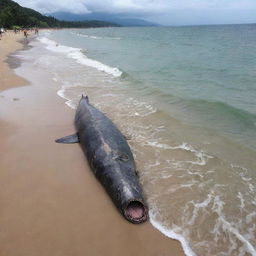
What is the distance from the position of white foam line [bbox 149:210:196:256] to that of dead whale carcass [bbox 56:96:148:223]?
16cm

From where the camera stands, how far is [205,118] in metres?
11.2

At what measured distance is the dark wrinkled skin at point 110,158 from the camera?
586 cm

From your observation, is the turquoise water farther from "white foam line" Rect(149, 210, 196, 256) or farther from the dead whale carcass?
"white foam line" Rect(149, 210, 196, 256)

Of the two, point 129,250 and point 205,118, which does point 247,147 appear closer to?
point 205,118

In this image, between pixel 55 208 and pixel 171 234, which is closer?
pixel 171 234

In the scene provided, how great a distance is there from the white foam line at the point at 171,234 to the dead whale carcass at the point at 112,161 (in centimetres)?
16

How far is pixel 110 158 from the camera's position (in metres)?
6.80

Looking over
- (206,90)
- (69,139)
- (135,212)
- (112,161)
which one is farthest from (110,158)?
(206,90)

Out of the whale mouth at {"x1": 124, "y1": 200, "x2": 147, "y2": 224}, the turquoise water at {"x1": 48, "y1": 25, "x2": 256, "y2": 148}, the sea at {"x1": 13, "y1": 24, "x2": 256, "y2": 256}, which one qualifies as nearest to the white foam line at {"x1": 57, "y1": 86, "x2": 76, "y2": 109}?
the sea at {"x1": 13, "y1": 24, "x2": 256, "y2": 256}

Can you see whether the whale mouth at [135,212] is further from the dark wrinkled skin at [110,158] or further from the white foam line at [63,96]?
the white foam line at [63,96]

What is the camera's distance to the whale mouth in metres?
5.45

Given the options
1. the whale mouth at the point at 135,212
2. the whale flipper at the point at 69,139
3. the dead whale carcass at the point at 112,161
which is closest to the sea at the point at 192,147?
the whale mouth at the point at 135,212

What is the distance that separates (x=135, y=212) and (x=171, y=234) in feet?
2.60

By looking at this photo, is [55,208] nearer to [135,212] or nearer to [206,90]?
[135,212]
